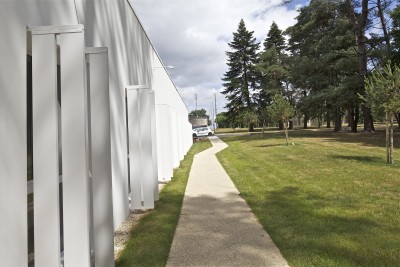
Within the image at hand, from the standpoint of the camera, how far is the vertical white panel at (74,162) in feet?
9.68

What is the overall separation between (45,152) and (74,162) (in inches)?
10.2

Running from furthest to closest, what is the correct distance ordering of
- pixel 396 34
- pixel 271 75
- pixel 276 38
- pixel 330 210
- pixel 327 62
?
pixel 276 38, pixel 271 75, pixel 327 62, pixel 396 34, pixel 330 210

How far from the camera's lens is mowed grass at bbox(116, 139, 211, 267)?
4043 millimetres

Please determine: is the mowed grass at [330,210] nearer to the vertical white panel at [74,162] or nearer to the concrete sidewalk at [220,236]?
the concrete sidewalk at [220,236]

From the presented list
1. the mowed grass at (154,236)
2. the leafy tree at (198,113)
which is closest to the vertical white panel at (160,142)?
the mowed grass at (154,236)

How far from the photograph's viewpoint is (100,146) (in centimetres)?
345

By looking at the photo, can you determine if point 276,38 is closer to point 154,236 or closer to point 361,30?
point 361,30

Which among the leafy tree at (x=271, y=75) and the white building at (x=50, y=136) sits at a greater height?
the leafy tree at (x=271, y=75)

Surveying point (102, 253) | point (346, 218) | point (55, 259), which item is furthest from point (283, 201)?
point (55, 259)

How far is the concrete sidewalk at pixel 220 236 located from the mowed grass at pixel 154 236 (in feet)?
0.39

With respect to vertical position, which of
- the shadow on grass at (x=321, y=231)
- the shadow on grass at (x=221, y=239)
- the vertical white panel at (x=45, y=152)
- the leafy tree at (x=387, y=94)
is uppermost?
the leafy tree at (x=387, y=94)

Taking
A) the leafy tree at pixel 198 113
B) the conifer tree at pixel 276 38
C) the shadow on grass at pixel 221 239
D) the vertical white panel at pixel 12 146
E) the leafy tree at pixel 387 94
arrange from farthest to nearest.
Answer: the leafy tree at pixel 198 113, the conifer tree at pixel 276 38, the leafy tree at pixel 387 94, the shadow on grass at pixel 221 239, the vertical white panel at pixel 12 146

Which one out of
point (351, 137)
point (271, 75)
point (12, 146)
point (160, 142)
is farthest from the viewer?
point (271, 75)

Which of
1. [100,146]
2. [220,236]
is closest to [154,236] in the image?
[220,236]
